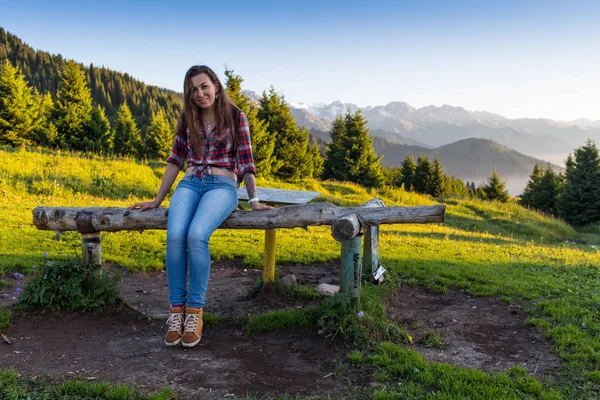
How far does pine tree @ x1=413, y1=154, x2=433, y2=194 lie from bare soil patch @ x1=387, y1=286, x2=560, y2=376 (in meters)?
37.3

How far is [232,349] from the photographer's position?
14.8 ft

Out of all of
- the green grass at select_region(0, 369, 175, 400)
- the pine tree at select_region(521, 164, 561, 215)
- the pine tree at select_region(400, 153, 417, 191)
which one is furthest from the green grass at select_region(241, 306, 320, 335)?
the pine tree at select_region(400, 153, 417, 191)

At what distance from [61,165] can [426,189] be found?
115 feet

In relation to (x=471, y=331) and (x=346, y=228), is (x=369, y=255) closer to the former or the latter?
(x=471, y=331)

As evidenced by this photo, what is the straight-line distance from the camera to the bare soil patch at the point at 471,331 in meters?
4.45

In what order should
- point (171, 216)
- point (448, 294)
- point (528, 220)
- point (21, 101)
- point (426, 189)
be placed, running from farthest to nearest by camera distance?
point (426, 189) < point (21, 101) < point (528, 220) < point (448, 294) < point (171, 216)

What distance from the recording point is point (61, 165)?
14945 mm

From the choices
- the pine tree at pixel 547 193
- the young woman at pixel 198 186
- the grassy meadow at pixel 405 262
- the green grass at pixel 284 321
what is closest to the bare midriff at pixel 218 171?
the young woman at pixel 198 186

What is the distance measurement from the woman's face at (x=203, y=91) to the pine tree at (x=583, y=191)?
101ft

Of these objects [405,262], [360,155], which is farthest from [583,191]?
[405,262]

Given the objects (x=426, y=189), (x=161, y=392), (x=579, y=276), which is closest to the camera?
(x=161, y=392)

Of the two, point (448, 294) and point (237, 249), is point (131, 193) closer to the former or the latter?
point (237, 249)

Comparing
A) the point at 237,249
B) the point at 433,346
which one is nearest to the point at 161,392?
the point at 433,346

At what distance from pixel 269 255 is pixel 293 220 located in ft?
4.57
